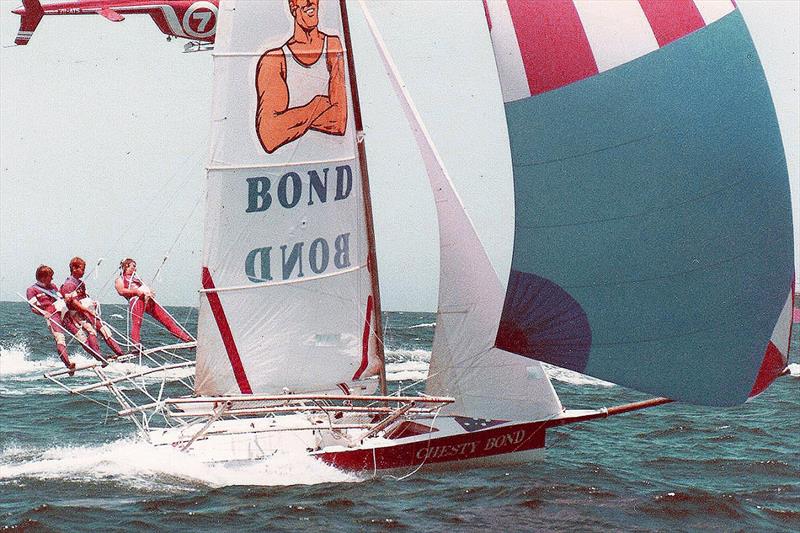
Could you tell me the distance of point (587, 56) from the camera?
1173 centimetres

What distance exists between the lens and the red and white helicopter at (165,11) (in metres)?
31.4

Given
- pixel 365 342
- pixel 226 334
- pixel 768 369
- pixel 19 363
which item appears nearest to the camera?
pixel 768 369

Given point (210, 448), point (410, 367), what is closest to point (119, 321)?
point (410, 367)

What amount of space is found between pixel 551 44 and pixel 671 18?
1.36 metres

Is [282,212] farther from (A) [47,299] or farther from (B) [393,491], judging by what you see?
(B) [393,491]

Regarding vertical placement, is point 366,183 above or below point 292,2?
below

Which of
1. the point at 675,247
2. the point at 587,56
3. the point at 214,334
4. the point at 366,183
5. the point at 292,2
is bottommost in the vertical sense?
the point at 214,334

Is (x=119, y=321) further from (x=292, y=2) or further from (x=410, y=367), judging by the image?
(x=292, y=2)

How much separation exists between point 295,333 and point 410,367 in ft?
72.1

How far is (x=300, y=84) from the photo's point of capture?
44.9 feet

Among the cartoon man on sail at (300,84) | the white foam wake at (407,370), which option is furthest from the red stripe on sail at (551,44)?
the white foam wake at (407,370)

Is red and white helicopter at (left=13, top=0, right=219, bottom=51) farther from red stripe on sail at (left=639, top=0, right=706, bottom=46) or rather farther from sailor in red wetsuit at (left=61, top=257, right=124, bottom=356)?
red stripe on sail at (left=639, top=0, right=706, bottom=46)

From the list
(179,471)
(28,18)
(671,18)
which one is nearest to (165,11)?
(28,18)

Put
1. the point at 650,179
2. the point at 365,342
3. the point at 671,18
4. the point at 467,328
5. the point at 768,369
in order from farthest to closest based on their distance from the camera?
the point at 365,342, the point at 467,328, the point at 768,369, the point at 671,18, the point at 650,179
